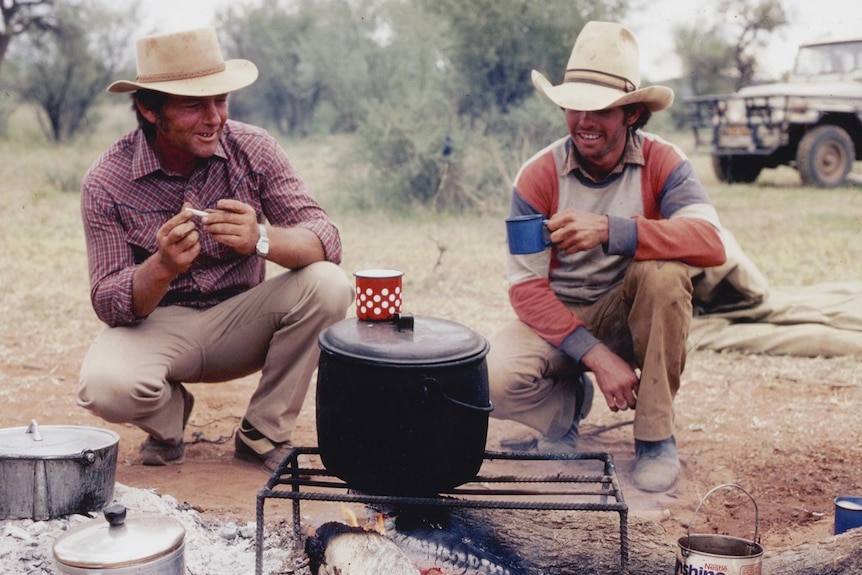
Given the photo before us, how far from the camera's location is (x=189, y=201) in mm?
3439

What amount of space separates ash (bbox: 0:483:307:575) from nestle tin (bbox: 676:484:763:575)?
104 cm

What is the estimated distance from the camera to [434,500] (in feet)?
7.64

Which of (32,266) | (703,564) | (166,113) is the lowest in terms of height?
(32,266)

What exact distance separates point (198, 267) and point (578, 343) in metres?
1.49

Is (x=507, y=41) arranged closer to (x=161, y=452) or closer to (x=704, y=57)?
(x=161, y=452)

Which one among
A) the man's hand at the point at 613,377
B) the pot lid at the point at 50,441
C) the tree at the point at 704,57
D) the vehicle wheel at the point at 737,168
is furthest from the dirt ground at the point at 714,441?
the tree at the point at 704,57

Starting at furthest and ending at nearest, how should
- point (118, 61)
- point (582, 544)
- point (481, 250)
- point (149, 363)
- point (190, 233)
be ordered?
point (118, 61), point (481, 250), point (149, 363), point (190, 233), point (582, 544)

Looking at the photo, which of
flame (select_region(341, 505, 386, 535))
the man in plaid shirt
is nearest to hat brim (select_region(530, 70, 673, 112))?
the man in plaid shirt

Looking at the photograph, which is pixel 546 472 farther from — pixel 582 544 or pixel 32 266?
pixel 32 266

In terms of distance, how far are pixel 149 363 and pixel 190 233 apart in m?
0.60

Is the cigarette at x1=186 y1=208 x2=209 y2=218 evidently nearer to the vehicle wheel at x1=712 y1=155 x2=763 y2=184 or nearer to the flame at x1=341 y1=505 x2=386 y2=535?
the flame at x1=341 y1=505 x2=386 y2=535

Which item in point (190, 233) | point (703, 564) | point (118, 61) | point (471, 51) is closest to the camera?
point (703, 564)

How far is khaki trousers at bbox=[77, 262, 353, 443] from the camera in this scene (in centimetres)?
331

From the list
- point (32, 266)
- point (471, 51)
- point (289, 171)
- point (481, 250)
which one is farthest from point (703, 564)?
point (471, 51)
